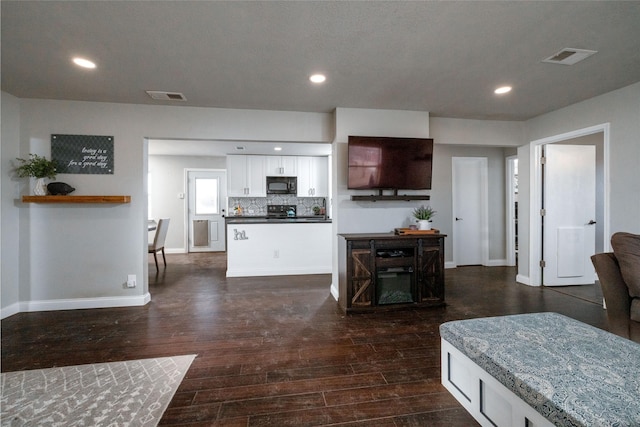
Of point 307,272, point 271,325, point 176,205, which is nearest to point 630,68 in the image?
point 271,325

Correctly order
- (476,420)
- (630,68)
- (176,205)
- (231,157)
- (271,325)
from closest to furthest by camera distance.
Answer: (476,420)
(630,68)
(271,325)
(231,157)
(176,205)

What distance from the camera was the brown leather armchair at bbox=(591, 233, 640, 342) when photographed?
190 centimetres

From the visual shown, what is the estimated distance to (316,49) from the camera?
7.12 feet

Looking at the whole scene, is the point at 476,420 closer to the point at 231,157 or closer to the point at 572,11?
the point at 572,11

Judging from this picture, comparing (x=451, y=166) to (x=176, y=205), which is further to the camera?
(x=176, y=205)

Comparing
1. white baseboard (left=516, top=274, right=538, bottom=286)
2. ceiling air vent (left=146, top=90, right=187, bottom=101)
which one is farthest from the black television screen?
white baseboard (left=516, top=274, right=538, bottom=286)

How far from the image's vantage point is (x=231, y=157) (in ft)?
21.4

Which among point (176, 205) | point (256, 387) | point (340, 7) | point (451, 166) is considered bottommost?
point (256, 387)

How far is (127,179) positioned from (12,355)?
189cm

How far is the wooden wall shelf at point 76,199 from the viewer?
9.84 ft

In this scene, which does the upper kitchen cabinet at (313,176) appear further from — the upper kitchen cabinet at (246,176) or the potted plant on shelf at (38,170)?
the potted plant on shelf at (38,170)

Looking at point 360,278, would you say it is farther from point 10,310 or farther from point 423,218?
point 10,310

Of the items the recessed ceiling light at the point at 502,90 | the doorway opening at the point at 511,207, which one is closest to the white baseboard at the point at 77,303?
the recessed ceiling light at the point at 502,90

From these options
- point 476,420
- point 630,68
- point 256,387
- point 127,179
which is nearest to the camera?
point 476,420
